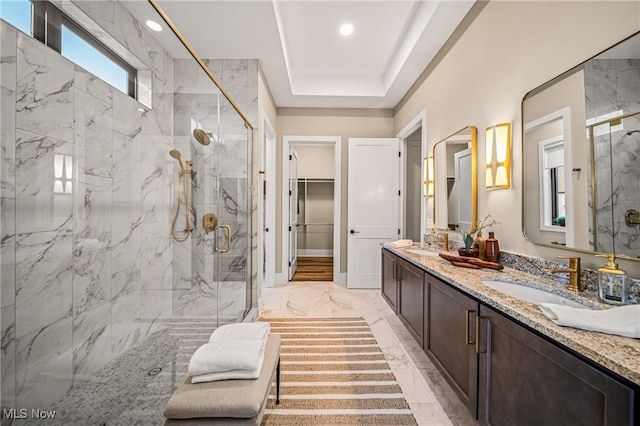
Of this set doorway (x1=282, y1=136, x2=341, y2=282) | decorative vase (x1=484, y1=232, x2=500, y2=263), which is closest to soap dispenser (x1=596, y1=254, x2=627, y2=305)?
decorative vase (x1=484, y1=232, x2=500, y2=263)

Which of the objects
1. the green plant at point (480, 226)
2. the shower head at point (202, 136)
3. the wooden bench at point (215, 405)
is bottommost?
the wooden bench at point (215, 405)

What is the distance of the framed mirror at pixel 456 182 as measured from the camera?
2100 millimetres

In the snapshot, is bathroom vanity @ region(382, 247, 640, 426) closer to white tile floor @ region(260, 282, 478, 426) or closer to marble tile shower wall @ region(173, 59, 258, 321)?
white tile floor @ region(260, 282, 478, 426)

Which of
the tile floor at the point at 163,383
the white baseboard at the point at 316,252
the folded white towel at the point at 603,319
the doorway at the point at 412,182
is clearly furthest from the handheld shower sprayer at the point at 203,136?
the white baseboard at the point at 316,252

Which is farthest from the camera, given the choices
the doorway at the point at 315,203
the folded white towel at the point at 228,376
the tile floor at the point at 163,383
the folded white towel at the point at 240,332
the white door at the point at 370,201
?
the doorway at the point at 315,203

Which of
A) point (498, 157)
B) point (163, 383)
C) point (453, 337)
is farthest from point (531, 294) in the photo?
point (163, 383)

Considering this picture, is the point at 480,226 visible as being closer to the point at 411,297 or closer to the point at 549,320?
the point at 411,297

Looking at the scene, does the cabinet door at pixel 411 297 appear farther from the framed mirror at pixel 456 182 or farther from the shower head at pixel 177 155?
the shower head at pixel 177 155

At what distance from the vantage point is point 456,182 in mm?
2365

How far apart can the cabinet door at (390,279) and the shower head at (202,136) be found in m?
2.06

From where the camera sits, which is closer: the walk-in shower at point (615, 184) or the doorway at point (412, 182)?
the walk-in shower at point (615, 184)

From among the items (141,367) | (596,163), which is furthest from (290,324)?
(596,163)

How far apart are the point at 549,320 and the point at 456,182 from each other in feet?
5.62

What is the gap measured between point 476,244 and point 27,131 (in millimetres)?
2625
